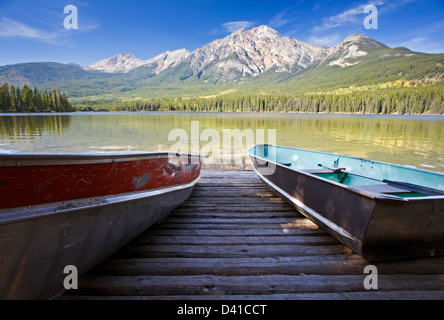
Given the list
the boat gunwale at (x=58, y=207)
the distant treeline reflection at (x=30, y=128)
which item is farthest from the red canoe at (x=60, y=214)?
the distant treeline reflection at (x=30, y=128)

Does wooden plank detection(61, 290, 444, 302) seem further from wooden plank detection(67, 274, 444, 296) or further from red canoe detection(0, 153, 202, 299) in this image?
red canoe detection(0, 153, 202, 299)

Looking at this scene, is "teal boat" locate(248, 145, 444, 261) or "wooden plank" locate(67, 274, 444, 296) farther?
"teal boat" locate(248, 145, 444, 261)

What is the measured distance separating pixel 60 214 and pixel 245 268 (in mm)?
1987

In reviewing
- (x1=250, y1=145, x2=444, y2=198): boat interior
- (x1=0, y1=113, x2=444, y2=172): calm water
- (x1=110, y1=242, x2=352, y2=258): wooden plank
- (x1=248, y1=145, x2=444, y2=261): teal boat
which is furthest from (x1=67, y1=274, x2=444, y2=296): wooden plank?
(x1=0, y1=113, x2=444, y2=172): calm water

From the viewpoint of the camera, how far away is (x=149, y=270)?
2.68m

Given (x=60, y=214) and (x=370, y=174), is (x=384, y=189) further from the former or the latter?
(x=60, y=214)

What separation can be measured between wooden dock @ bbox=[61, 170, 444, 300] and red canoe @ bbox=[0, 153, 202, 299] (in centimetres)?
35

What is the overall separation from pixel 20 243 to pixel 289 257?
8.94 ft

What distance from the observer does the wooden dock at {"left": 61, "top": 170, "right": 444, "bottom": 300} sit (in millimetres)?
2369

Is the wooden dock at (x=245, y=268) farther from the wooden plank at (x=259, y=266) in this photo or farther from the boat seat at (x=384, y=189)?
the boat seat at (x=384, y=189)

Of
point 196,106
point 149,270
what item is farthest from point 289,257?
point 196,106

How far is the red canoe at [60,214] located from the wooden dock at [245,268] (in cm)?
35

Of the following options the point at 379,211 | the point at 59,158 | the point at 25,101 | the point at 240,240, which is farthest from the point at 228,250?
the point at 25,101
